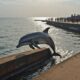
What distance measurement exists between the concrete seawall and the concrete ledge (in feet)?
9.66

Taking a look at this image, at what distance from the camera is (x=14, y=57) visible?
37.4 ft

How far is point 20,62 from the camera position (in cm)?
1156

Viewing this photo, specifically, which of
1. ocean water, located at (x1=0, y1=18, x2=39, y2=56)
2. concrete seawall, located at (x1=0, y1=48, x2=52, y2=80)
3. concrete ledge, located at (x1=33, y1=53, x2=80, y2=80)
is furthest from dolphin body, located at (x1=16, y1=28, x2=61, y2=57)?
ocean water, located at (x1=0, y1=18, x2=39, y2=56)

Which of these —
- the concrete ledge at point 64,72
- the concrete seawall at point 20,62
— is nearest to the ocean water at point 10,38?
the concrete seawall at point 20,62

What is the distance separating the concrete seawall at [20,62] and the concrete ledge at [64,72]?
2.95 metres

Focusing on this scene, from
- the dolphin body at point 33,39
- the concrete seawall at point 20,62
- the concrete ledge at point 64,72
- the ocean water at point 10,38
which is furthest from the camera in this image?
the ocean water at point 10,38

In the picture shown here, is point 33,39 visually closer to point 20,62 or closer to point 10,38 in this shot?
point 20,62

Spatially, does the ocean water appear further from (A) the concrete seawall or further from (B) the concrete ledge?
→ (B) the concrete ledge

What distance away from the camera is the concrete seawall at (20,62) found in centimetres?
1050

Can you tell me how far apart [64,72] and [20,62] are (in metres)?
4.22

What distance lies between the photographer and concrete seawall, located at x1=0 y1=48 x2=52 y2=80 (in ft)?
34.4

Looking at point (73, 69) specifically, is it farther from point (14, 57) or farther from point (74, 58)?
point (14, 57)

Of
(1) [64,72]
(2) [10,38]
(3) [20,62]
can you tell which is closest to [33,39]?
(3) [20,62]

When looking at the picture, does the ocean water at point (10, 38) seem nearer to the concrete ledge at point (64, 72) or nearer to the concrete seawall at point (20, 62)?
the concrete seawall at point (20, 62)
